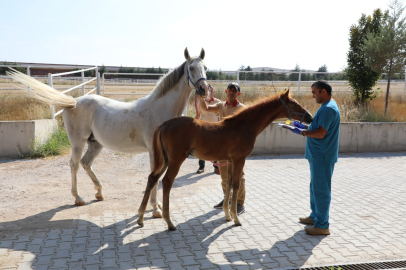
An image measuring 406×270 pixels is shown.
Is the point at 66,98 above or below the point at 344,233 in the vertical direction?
Result: above

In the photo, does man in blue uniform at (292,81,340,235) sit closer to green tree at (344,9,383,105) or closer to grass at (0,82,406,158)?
grass at (0,82,406,158)

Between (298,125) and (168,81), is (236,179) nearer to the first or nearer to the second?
(298,125)

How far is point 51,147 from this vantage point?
8.13 meters

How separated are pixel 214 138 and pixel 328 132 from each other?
4.62ft

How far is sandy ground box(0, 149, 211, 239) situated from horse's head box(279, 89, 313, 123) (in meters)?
2.56

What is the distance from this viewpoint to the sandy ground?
185 inches

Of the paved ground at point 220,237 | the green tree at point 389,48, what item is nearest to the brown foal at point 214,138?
the paved ground at point 220,237

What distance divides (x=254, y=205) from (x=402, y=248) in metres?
2.10

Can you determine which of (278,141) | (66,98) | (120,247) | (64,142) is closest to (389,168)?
(278,141)

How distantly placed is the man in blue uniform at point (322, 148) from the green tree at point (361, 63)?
34.1 ft

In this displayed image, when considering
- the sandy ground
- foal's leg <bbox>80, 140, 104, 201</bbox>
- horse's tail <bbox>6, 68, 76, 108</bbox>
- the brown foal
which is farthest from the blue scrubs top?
horse's tail <bbox>6, 68, 76, 108</bbox>

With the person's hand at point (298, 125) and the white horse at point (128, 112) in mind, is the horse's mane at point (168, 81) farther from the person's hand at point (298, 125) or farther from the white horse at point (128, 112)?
the person's hand at point (298, 125)

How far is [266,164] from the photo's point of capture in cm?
800

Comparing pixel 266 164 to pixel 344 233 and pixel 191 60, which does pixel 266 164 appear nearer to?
pixel 344 233
